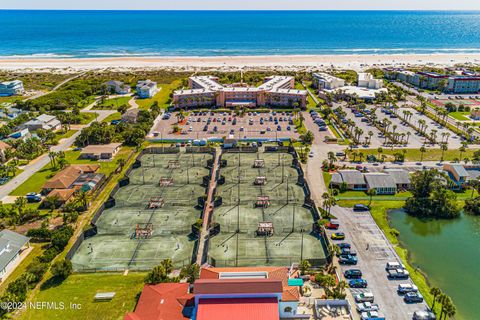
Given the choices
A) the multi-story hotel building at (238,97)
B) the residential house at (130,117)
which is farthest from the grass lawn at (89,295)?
the multi-story hotel building at (238,97)

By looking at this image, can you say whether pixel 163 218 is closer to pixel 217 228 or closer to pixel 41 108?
pixel 217 228

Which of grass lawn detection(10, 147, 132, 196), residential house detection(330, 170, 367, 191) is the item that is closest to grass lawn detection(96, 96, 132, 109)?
grass lawn detection(10, 147, 132, 196)

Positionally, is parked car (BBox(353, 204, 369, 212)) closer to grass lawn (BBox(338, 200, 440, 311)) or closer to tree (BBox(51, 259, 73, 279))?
grass lawn (BBox(338, 200, 440, 311))

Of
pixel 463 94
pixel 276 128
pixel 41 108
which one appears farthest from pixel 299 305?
pixel 463 94

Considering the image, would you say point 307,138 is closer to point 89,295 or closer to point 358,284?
point 358,284

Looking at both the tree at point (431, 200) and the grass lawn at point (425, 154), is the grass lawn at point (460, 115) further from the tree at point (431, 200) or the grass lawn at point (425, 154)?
the tree at point (431, 200)

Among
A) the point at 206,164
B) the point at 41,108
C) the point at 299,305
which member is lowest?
the point at 299,305

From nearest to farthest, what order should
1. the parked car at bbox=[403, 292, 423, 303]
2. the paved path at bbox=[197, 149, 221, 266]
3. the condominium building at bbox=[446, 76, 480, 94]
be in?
the parked car at bbox=[403, 292, 423, 303]
the paved path at bbox=[197, 149, 221, 266]
the condominium building at bbox=[446, 76, 480, 94]
